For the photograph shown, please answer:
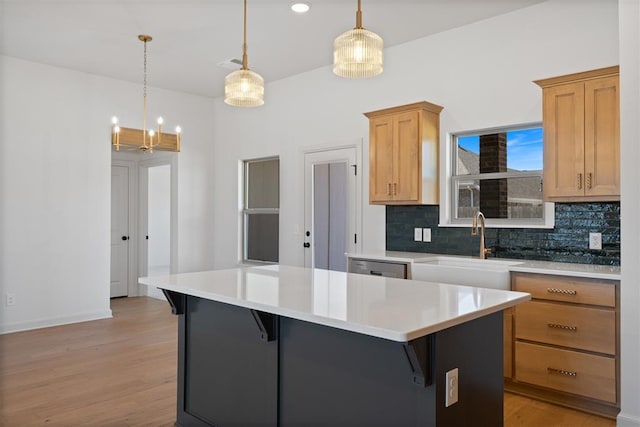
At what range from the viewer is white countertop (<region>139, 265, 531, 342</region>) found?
1598 mm

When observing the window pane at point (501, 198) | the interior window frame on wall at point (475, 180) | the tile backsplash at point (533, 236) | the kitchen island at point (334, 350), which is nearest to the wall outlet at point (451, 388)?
the kitchen island at point (334, 350)

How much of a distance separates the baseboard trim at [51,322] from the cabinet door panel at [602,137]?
524 cm

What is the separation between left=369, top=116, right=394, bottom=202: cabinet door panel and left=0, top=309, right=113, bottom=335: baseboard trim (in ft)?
11.7

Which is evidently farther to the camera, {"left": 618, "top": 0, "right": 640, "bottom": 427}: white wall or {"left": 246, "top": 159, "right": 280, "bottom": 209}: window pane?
{"left": 246, "top": 159, "right": 280, "bottom": 209}: window pane

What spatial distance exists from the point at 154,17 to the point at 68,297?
130 inches

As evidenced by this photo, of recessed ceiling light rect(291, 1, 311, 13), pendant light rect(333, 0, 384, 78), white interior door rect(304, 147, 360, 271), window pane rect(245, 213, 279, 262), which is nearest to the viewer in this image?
pendant light rect(333, 0, 384, 78)

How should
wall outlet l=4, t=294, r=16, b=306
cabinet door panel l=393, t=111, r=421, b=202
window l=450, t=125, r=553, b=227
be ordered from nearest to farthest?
1. window l=450, t=125, r=553, b=227
2. cabinet door panel l=393, t=111, r=421, b=202
3. wall outlet l=4, t=294, r=16, b=306

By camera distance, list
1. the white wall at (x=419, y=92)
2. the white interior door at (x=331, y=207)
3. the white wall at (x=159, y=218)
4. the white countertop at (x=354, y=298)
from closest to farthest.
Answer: the white countertop at (x=354, y=298), the white wall at (x=419, y=92), the white interior door at (x=331, y=207), the white wall at (x=159, y=218)

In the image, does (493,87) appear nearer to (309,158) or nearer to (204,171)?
(309,158)

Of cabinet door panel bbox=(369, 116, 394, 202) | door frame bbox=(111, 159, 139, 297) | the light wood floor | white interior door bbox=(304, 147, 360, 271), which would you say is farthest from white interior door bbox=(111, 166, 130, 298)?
cabinet door panel bbox=(369, 116, 394, 202)

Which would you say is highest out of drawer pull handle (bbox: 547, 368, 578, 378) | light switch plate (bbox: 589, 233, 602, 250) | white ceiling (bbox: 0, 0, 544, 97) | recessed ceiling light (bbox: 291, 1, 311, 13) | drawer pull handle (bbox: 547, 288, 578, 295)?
white ceiling (bbox: 0, 0, 544, 97)

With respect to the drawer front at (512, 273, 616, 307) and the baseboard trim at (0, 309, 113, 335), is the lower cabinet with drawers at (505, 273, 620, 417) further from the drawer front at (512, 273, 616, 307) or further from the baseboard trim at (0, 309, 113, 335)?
the baseboard trim at (0, 309, 113, 335)

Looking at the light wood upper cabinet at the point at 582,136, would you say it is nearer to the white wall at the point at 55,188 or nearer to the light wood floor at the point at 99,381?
the light wood floor at the point at 99,381

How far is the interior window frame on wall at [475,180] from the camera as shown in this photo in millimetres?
3783
